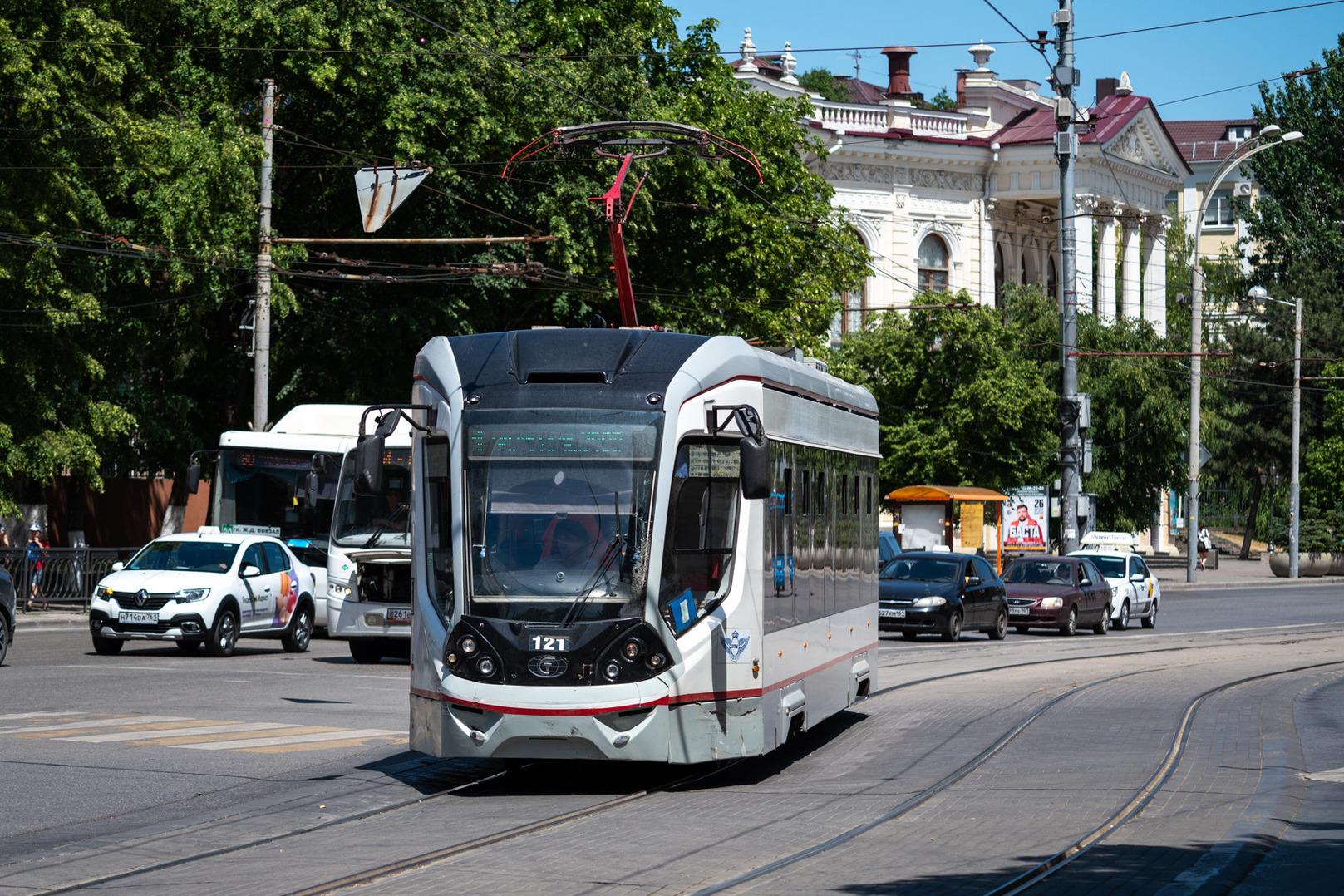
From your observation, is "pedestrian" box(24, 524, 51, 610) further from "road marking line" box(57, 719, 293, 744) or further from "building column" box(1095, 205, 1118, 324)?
"building column" box(1095, 205, 1118, 324)

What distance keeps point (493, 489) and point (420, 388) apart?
3.76 feet

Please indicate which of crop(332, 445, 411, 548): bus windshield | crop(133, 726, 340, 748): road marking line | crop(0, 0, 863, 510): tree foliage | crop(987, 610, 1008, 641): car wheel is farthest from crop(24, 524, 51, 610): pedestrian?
crop(133, 726, 340, 748): road marking line

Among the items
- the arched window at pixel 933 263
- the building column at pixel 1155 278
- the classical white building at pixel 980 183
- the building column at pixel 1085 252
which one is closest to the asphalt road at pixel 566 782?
the classical white building at pixel 980 183

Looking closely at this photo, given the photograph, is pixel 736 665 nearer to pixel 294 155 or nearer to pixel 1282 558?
pixel 294 155

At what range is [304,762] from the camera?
14.0 meters

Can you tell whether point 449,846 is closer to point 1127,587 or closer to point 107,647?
point 107,647

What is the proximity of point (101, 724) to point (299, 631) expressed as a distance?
11123mm

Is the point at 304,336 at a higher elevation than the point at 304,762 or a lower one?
higher

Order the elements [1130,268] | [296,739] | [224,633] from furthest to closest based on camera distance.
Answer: [1130,268], [224,633], [296,739]

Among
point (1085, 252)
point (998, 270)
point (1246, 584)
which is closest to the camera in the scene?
point (1246, 584)

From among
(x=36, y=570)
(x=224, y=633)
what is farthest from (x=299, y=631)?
(x=36, y=570)

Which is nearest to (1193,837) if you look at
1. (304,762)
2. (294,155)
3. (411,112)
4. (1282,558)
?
(304,762)

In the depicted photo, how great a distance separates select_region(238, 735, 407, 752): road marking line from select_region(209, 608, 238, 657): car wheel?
992 centimetres

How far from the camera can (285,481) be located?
3133 centimetres
